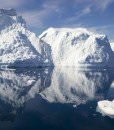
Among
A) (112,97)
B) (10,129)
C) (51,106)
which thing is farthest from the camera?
(112,97)

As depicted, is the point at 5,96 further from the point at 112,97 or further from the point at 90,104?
the point at 112,97

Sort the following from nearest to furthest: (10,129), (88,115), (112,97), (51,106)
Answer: (10,129) < (88,115) < (51,106) < (112,97)

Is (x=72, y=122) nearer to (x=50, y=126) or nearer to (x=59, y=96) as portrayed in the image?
(x=50, y=126)

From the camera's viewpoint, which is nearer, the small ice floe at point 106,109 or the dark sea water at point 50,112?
the dark sea water at point 50,112

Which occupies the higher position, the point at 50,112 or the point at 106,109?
the point at 106,109

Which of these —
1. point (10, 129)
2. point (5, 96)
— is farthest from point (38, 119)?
point (5, 96)

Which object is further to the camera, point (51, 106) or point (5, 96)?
point (5, 96)

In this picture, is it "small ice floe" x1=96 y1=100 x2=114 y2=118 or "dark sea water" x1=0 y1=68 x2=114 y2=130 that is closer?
"dark sea water" x1=0 y1=68 x2=114 y2=130

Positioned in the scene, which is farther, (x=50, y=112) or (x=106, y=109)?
(x=50, y=112)

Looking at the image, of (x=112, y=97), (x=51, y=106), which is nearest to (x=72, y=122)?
(x=51, y=106)
